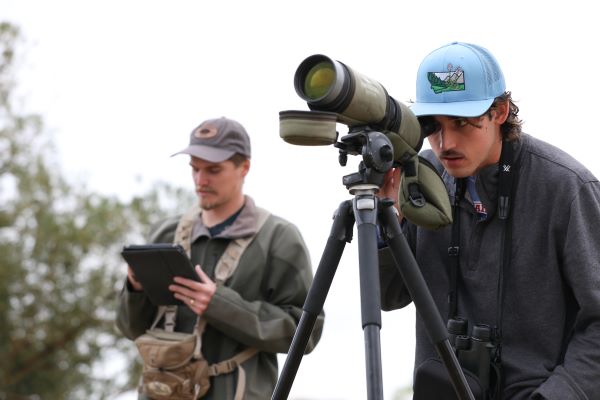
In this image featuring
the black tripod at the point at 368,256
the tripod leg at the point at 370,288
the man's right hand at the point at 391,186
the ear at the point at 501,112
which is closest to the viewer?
the tripod leg at the point at 370,288

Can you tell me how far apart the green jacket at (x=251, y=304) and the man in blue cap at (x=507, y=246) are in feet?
3.88

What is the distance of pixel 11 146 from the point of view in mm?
11633

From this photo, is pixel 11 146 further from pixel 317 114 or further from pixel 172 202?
pixel 317 114

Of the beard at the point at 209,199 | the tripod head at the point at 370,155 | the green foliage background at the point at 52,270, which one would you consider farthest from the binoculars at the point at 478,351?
the green foliage background at the point at 52,270

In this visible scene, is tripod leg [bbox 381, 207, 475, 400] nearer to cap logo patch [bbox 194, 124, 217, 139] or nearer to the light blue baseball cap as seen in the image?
the light blue baseball cap

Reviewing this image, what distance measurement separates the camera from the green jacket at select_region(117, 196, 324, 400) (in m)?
4.20

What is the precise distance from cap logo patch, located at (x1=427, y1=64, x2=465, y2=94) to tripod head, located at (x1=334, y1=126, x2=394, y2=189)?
40cm

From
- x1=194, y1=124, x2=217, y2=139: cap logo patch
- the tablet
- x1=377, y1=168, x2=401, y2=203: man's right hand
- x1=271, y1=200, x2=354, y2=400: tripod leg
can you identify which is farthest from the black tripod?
x1=194, y1=124, x2=217, y2=139: cap logo patch

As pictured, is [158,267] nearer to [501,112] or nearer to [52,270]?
[501,112]

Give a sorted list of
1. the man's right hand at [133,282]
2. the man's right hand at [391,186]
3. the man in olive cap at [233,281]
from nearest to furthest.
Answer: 1. the man's right hand at [391,186]
2. the man in olive cap at [233,281]
3. the man's right hand at [133,282]

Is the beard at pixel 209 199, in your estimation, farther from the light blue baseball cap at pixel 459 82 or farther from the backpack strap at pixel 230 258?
the light blue baseball cap at pixel 459 82

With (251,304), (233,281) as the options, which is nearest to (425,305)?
(251,304)

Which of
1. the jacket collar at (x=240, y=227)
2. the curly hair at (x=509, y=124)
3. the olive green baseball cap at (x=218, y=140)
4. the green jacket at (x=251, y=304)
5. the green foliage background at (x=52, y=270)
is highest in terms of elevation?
the curly hair at (x=509, y=124)

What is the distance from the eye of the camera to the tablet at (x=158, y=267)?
4078 millimetres
